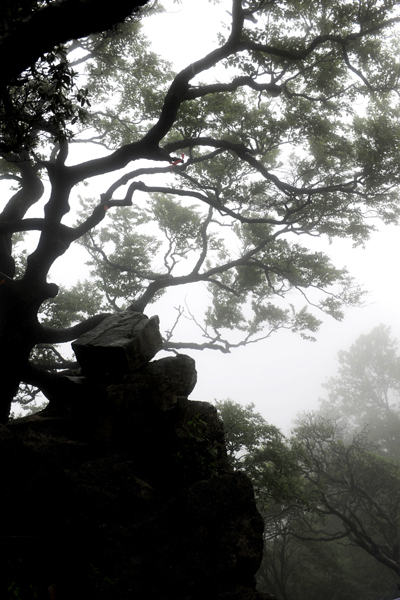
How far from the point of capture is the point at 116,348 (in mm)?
6012

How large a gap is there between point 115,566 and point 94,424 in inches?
86.6

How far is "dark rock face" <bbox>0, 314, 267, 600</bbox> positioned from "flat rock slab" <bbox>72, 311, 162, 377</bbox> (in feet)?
1.79

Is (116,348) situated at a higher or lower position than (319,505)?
higher

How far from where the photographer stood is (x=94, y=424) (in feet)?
17.7

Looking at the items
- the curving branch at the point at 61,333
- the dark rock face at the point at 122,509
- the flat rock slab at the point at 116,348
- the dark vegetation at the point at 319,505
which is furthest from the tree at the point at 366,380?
the dark rock face at the point at 122,509

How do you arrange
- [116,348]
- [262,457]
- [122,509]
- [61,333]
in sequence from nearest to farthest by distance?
[122,509]
[116,348]
[61,333]
[262,457]

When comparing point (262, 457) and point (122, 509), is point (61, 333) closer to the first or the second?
point (122, 509)

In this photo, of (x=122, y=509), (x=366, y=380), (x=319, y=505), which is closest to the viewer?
(x=122, y=509)

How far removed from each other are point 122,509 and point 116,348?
2.67 meters

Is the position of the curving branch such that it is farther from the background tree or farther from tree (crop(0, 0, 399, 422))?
the background tree

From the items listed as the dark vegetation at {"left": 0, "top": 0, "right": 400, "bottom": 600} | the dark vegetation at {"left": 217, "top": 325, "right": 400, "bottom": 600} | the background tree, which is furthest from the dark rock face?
the dark vegetation at {"left": 217, "top": 325, "right": 400, "bottom": 600}

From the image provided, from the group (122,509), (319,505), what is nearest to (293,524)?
(319,505)

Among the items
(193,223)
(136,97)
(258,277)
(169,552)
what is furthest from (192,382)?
(136,97)

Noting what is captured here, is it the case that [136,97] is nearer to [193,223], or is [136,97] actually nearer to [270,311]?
[193,223]
